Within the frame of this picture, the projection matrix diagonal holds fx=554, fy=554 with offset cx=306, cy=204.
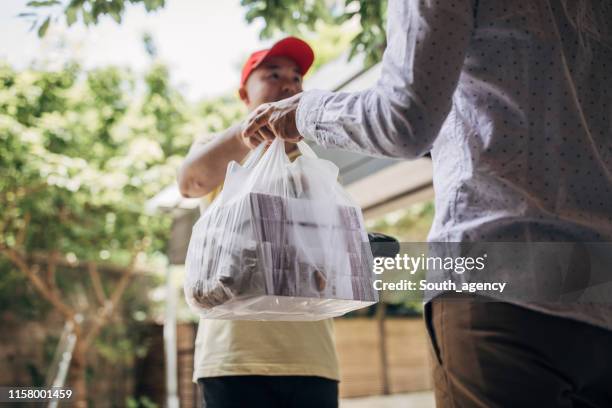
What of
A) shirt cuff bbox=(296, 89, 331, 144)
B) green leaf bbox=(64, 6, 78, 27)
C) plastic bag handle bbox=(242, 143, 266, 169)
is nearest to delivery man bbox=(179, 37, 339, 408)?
plastic bag handle bbox=(242, 143, 266, 169)

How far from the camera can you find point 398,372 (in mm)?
9664

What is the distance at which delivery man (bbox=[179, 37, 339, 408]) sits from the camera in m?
1.44

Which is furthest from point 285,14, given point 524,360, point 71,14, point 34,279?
point 34,279

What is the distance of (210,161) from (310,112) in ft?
1.95

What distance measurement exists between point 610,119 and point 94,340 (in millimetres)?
7632

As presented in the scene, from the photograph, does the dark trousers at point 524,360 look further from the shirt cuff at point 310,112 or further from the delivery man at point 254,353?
the delivery man at point 254,353

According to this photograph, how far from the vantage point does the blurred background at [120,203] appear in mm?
5465

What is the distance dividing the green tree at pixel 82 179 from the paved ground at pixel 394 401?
3.72 metres

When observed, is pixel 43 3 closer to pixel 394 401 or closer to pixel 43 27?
pixel 43 27

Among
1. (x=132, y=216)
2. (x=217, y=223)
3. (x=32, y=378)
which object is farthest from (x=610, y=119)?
(x=32, y=378)

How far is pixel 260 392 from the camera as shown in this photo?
4.69ft

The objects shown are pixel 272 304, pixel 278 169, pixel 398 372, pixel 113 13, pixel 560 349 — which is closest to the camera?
pixel 560 349

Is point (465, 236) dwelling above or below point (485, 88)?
below

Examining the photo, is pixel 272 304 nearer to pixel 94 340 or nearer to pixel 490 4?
pixel 490 4
